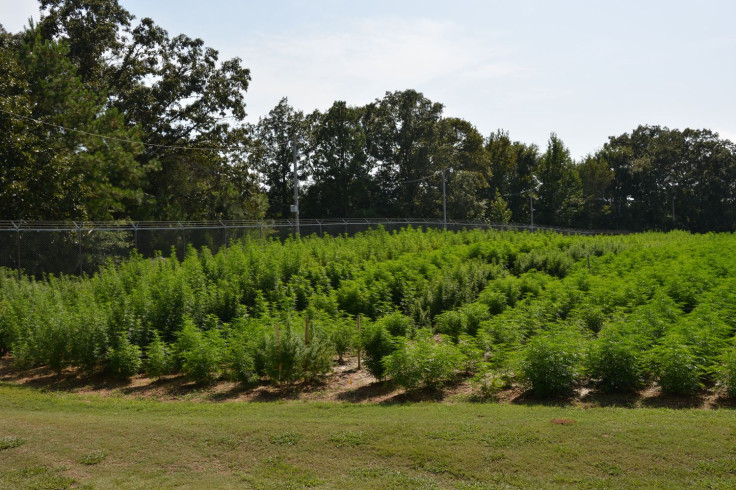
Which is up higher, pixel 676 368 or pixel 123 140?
pixel 123 140

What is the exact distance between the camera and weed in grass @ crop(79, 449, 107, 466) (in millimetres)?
7703

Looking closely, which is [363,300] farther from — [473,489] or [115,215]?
[115,215]

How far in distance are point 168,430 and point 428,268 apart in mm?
11919

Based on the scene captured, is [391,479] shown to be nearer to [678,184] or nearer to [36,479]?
[36,479]

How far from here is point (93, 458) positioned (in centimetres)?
777

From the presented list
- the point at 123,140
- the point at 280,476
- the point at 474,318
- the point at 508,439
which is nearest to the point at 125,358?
the point at 280,476

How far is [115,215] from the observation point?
116ft

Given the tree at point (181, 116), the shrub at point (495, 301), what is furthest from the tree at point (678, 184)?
the shrub at point (495, 301)

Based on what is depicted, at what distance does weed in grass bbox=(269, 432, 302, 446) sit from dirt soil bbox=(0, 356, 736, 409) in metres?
2.48

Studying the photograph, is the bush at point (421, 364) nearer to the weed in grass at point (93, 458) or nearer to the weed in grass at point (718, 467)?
the weed in grass at point (718, 467)

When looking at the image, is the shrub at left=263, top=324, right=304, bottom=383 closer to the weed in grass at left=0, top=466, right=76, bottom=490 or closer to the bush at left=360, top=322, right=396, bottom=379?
the bush at left=360, top=322, right=396, bottom=379

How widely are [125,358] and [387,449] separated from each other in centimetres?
698

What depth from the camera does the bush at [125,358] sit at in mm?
12375

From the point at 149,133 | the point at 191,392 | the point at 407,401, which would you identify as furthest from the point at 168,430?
the point at 149,133
